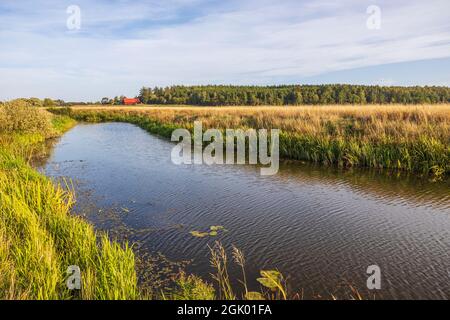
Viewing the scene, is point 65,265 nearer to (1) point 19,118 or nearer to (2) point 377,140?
(2) point 377,140

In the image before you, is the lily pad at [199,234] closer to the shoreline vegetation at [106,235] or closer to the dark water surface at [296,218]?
the dark water surface at [296,218]

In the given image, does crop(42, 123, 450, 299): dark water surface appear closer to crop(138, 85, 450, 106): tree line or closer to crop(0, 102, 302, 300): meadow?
crop(0, 102, 302, 300): meadow

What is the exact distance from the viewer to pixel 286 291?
521 centimetres

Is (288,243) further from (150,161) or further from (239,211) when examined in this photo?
(150,161)

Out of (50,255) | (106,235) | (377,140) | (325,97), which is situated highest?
(325,97)

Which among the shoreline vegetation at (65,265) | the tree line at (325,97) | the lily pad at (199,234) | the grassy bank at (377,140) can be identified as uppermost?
the tree line at (325,97)

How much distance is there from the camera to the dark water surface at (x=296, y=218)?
5.86 m

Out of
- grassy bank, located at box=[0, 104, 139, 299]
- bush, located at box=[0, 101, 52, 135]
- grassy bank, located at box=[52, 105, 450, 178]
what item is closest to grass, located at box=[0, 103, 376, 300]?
grassy bank, located at box=[0, 104, 139, 299]

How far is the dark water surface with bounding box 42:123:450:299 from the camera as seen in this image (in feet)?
19.2

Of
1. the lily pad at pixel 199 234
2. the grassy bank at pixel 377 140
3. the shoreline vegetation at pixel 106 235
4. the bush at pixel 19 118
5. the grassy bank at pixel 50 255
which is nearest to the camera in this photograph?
the grassy bank at pixel 50 255

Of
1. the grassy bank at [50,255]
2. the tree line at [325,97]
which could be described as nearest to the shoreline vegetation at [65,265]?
the grassy bank at [50,255]

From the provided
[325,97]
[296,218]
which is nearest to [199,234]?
[296,218]

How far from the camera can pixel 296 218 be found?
8406 millimetres
